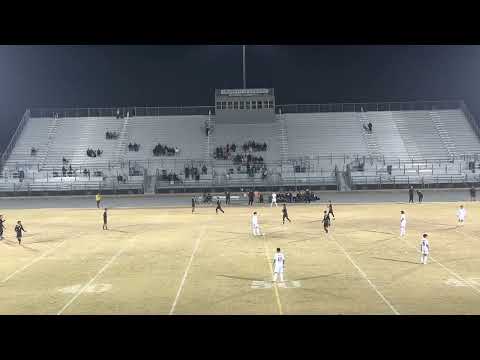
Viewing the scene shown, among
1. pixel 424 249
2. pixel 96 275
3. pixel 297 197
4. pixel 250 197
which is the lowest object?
pixel 96 275

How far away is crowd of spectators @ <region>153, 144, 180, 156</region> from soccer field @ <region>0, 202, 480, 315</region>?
78.0 ft

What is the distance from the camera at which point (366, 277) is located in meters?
21.0

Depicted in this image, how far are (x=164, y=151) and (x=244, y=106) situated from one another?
1187 centimetres

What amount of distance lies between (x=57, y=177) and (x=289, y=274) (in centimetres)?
4277

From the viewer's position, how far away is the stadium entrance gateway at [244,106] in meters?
65.8

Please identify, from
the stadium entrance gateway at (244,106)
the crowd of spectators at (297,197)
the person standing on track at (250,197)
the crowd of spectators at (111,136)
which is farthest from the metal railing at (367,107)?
the person standing on track at (250,197)

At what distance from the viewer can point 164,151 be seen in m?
63.0

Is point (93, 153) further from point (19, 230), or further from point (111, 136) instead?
point (19, 230)

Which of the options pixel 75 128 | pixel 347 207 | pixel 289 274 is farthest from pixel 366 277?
pixel 75 128

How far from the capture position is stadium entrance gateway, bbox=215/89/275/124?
65812 millimetres

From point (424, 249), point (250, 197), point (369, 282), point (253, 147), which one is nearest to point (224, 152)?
point (253, 147)

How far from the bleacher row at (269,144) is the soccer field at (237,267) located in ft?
65.4

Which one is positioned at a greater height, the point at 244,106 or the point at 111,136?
the point at 244,106
